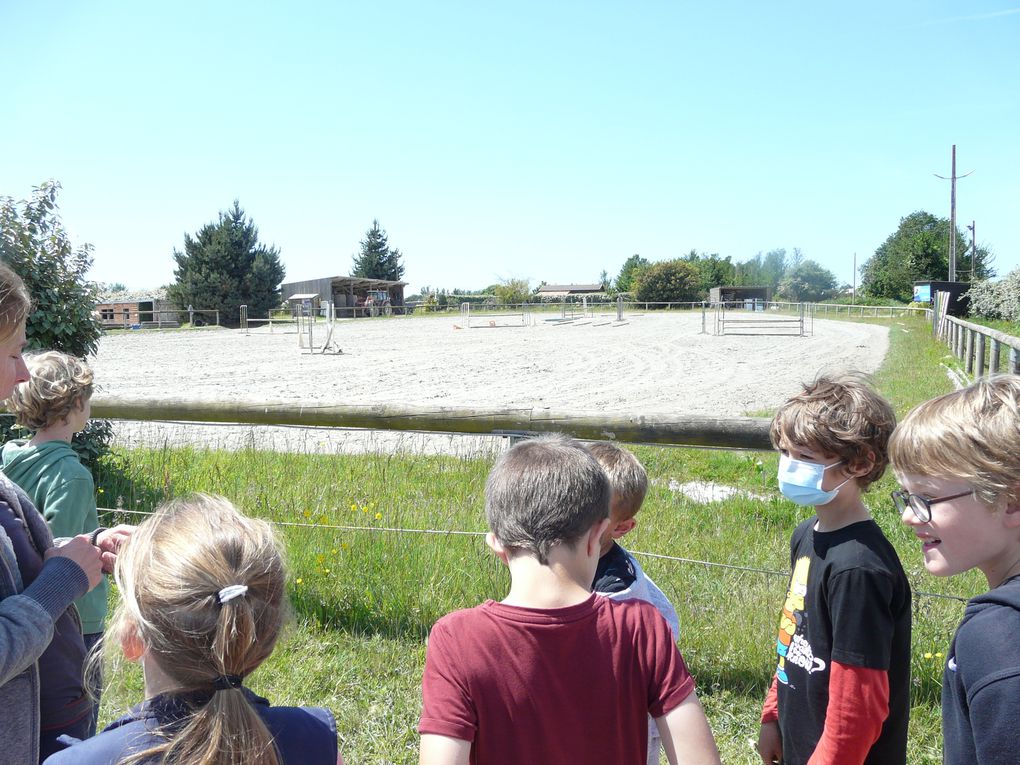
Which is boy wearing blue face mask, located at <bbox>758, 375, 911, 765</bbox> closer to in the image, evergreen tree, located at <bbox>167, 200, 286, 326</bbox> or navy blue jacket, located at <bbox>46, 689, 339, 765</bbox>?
navy blue jacket, located at <bbox>46, 689, 339, 765</bbox>

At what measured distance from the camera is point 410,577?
4.02 m

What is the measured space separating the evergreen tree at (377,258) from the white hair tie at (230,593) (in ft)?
291

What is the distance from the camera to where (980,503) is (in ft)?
4.75

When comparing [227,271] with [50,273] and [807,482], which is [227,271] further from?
[807,482]

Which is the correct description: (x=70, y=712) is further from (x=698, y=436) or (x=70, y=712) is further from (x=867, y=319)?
(x=867, y=319)

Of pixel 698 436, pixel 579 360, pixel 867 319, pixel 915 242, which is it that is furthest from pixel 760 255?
pixel 698 436

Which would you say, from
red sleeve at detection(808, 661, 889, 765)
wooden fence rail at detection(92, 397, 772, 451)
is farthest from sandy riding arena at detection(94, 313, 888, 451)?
red sleeve at detection(808, 661, 889, 765)

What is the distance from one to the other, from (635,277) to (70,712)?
272 feet

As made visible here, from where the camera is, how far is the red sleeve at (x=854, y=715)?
1817mm

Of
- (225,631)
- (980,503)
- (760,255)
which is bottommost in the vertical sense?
(225,631)

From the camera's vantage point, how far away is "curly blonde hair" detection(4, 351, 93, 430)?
2.68 m

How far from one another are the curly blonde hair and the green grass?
1.07 m

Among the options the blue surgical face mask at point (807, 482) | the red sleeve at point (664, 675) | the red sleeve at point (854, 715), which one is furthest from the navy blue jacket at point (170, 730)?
the blue surgical face mask at point (807, 482)

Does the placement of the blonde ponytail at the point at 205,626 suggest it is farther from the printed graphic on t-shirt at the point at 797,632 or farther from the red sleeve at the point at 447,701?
the printed graphic on t-shirt at the point at 797,632
